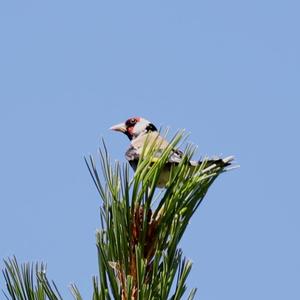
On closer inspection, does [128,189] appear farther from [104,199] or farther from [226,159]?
[226,159]

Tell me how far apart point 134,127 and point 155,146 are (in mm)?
4388

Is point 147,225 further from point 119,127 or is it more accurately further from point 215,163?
point 119,127

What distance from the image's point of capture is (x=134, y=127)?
6.96m

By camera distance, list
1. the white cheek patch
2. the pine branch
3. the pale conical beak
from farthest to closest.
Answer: the pale conical beak, the white cheek patch, the pine branch

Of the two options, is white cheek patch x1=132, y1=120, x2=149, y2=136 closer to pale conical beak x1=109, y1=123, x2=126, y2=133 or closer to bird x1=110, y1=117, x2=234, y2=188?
bird x1=110, y1=117, x2=234, y2=188

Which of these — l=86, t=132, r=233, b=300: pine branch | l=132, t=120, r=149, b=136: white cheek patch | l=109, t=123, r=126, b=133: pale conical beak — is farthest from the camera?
l=109, t=123, r=126, b=133: pale conical beak

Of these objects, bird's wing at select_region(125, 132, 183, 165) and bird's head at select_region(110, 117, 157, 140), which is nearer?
bird's wing at select_region(125, 132, 183, 165)

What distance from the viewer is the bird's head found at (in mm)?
6651

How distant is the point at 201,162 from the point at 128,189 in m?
0.32

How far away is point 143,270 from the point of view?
223 centimetres

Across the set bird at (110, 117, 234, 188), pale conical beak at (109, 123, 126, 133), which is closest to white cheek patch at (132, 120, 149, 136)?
bird at (110, 117, 234, 188)

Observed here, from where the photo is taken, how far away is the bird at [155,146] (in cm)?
260

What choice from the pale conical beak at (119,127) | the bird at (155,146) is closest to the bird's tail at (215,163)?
the bird at (155,146)

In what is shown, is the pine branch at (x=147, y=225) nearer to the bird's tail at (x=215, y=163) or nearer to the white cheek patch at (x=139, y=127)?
the bird's tail at (x=215, y=163)
